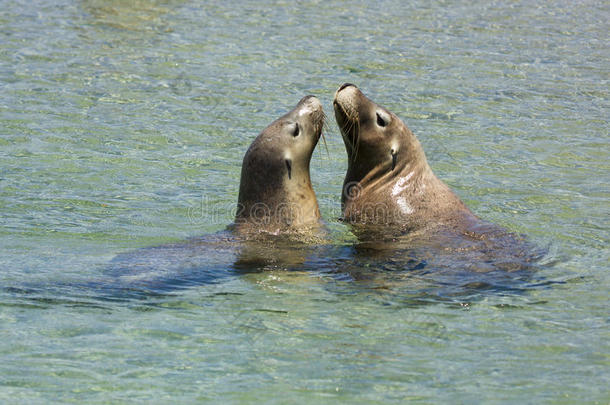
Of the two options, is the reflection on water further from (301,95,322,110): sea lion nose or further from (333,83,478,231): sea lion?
(301,95,322,110): sea lion nose

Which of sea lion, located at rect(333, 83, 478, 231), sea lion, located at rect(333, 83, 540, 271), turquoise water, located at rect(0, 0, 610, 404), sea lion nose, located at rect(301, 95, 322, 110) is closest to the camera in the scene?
turquoise water, located at rect(0, 0, 610, 404)

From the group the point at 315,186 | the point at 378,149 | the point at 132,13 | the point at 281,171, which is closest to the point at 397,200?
the point at 378,149

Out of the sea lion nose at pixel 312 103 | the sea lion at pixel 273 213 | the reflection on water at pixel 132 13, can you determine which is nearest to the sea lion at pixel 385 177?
the sea lion nose at pixel 312 103

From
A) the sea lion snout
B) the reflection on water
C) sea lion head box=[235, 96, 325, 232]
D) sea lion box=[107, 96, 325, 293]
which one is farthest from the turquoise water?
the sea lion snout

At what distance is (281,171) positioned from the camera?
7770 millimetres

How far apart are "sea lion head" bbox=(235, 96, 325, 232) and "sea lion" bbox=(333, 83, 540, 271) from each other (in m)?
0.44

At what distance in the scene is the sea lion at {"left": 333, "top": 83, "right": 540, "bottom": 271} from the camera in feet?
24.2

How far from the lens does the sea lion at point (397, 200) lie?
739 cm

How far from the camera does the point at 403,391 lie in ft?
15.8

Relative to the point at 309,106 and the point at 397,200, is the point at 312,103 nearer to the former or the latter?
the point at 309,106

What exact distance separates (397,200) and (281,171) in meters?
1.16

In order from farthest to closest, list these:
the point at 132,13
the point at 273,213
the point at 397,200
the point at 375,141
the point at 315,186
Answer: the point at 132,13 → the point at 315,186 → the point at 375,141 → the point at 397,200 → the point at 273,213

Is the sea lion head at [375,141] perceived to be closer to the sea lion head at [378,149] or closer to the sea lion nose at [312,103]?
the sea lion head at [378,149]

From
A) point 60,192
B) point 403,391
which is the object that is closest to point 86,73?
point 60,192
